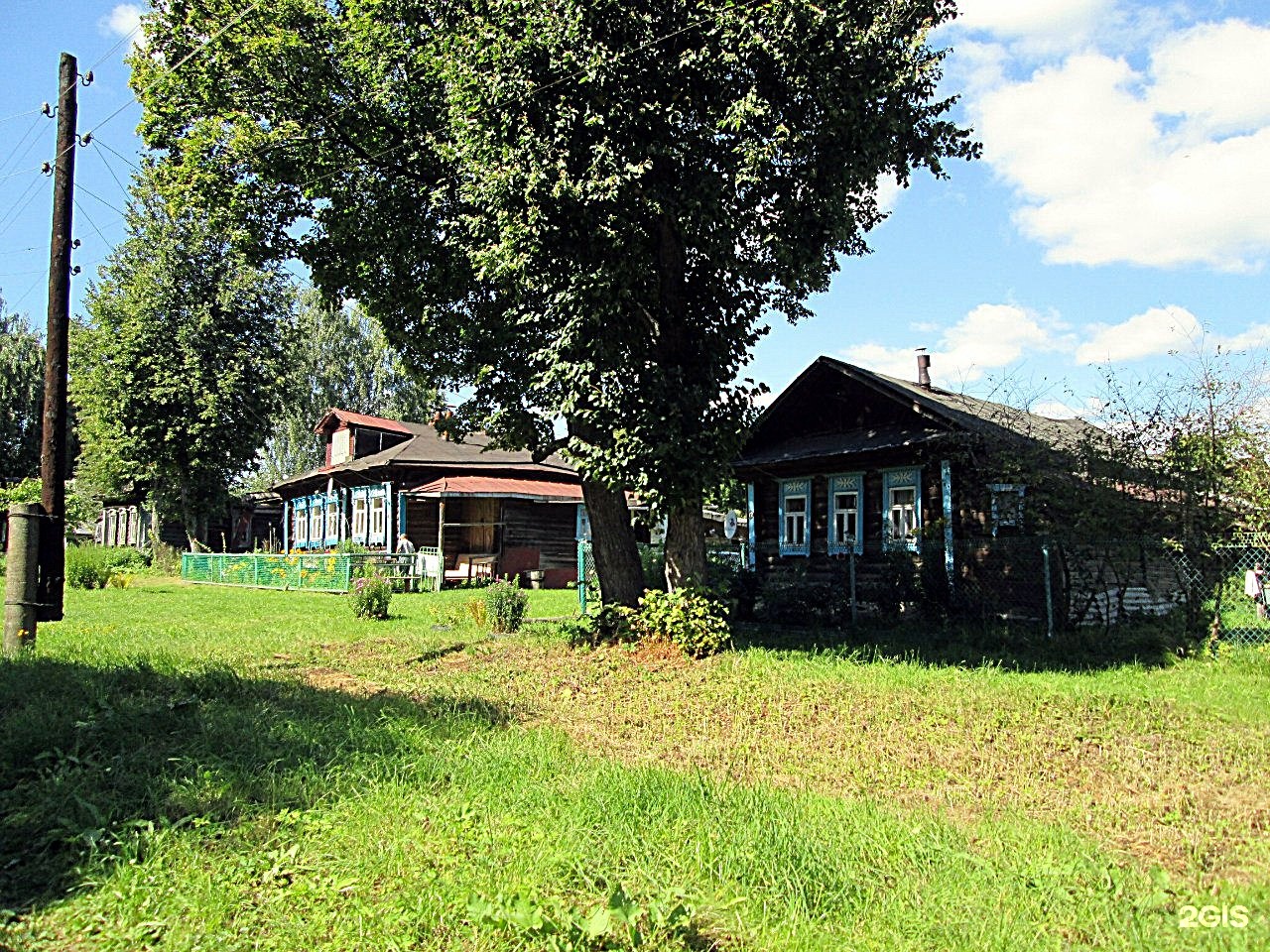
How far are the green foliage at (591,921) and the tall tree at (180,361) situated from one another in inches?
1309

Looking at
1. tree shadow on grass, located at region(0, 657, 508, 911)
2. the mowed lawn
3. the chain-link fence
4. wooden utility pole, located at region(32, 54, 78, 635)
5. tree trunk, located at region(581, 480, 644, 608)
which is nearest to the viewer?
the mowed lawn

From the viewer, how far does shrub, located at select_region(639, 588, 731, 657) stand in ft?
36.6

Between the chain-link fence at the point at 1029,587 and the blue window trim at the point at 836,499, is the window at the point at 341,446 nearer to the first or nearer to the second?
the chain-link fence at the point at 1029,587

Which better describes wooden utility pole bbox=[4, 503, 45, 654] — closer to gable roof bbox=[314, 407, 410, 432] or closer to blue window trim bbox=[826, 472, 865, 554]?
blue window trim bbox=[826, 472, 865, 554]

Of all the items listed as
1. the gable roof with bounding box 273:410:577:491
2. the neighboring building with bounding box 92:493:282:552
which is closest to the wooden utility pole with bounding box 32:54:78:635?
the gable roof with bounding box 273:410:577:491

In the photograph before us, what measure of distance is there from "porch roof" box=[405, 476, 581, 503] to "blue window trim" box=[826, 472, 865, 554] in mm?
10756

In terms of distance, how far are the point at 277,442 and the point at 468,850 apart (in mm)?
59661

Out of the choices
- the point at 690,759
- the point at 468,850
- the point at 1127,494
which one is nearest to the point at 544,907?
the point at 468,850

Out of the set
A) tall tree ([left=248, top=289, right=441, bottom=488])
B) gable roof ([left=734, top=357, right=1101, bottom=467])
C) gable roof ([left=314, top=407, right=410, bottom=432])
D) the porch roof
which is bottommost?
the porch roof

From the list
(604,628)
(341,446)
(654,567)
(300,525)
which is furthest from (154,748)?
(300,525)

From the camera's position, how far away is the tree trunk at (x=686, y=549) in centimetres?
1170

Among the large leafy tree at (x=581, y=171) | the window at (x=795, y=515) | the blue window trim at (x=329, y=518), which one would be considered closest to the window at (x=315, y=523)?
the blue window trim at (x=329, y=518)

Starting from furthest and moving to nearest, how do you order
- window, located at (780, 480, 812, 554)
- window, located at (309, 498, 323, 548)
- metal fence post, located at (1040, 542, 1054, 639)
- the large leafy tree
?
window, located at (309, 498, 323, 548)
window, located at (780, 480, 812, 554)
metal fence post, located at (1040, 542, 1054, 639)
the large leafy tree

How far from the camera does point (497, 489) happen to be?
27438mm
